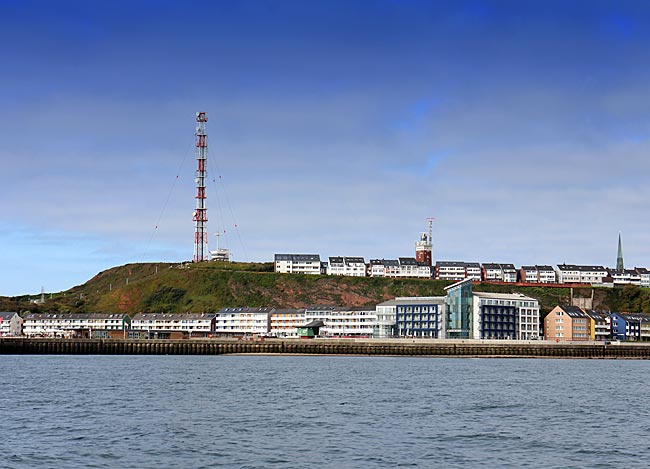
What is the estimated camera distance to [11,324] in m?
186

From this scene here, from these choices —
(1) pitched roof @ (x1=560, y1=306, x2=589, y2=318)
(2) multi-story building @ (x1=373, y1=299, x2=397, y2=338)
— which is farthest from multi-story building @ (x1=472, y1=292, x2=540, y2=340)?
(2) multi-story building @ (x1=373, y1=299, x2=397, y2=338)

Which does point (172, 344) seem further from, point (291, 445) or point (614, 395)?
point (291, 445)

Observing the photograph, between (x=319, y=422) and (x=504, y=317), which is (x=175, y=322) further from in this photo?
(x=319, y=422)

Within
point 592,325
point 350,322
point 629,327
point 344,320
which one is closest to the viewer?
point 592,325

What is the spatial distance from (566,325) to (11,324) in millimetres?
114516

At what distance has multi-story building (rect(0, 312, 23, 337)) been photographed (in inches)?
7288

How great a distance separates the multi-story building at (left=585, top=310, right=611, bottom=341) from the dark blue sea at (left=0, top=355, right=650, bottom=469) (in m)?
94.3

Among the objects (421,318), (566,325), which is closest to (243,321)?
(421,318)

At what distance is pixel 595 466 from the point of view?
3334 centimetres

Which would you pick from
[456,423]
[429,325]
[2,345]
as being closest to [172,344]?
[2,345]

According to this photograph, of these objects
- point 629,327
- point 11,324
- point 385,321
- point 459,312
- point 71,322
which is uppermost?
point 459,312

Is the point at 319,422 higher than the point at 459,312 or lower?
lower

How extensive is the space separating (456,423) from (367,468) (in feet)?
46.0

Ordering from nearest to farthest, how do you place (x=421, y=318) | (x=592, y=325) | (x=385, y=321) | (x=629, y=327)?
(x=421, y=318), (x=592, y=325), (x=385, y=321), (x=629, y=327)
